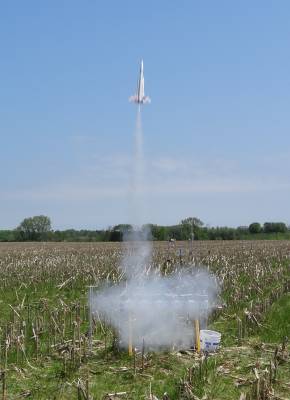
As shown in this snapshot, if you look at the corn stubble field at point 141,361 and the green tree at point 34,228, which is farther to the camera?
the green tree at point 34,228

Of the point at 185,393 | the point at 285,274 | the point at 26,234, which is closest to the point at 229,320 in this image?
the point at 185,393

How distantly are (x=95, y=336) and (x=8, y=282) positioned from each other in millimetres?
8062

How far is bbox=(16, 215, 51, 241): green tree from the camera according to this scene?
9506cm

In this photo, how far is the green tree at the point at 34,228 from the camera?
95.1 meters

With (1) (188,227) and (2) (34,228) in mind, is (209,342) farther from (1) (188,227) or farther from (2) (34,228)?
(2) (34,228)

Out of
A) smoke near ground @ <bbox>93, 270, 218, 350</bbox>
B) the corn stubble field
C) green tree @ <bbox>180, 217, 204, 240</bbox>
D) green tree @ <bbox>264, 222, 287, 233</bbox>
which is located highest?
green tree @ <bbox>264, 222, 287, 233</bbox>

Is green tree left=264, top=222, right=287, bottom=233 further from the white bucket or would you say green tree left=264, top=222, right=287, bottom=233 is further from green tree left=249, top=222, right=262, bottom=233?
the white bucket

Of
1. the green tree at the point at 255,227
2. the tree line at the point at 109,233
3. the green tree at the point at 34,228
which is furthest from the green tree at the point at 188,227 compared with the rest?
the green tree at the point at 34,228

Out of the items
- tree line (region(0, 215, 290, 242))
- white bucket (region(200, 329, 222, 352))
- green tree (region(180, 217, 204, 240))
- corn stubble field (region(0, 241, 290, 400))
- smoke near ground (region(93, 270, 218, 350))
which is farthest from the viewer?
tree line (region(0, 215, 290, 242))

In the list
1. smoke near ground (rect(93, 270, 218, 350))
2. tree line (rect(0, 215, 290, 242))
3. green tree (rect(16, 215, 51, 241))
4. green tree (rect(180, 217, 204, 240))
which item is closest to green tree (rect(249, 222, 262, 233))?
tree line (rect(0, 215, 290, 242))

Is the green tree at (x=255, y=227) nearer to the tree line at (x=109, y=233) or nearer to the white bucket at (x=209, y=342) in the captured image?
the tree line at (x=109, y=233)

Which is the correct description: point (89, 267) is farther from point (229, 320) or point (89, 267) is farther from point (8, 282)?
point (229, 320)

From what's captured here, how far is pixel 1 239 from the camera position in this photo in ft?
319

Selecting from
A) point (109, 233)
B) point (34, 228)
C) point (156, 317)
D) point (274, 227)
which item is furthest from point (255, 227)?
point (156, 317)
